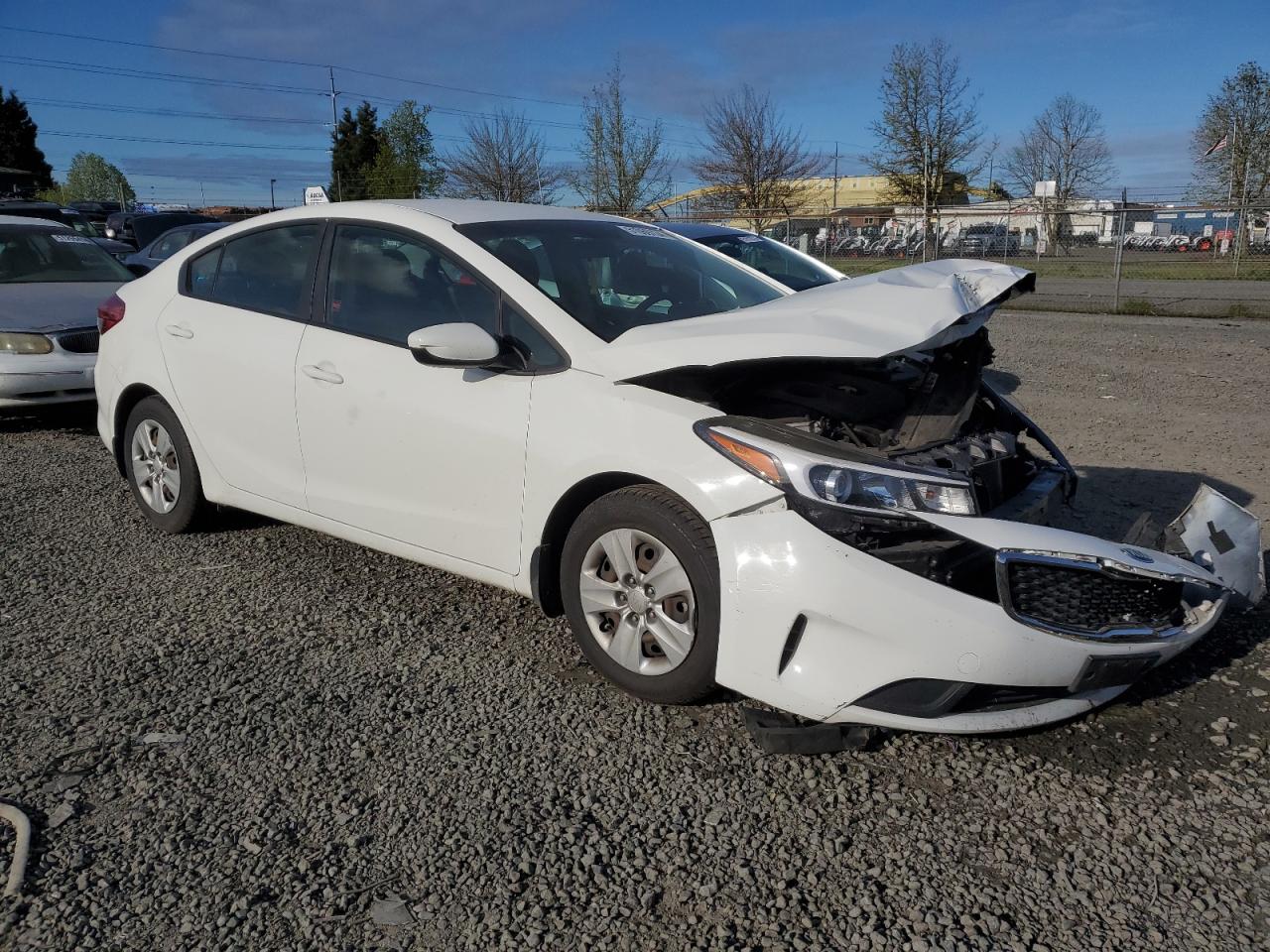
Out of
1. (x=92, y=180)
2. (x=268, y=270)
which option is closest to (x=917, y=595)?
(x=268, y=270)

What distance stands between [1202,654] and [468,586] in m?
2.96

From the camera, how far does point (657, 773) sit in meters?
3.02

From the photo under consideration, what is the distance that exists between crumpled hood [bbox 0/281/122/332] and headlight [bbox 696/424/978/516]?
23.0 feet

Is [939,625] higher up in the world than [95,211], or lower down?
lower down

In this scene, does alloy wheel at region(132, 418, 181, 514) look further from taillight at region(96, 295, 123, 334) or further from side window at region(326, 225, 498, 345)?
side window at region(326, 225, 498, 345)

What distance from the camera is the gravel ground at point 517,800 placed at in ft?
7.82

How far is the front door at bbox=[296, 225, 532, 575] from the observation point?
3664 mm

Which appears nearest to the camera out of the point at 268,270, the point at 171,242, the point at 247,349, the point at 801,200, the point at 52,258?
the point at 247,349

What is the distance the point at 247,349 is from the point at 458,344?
1.47 m

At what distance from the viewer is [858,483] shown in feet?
9.62

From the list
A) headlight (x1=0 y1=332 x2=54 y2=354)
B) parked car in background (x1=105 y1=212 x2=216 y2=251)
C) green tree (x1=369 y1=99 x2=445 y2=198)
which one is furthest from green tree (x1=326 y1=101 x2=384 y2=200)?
headlight (x1=0 y1=332 x2=54 y2=354)

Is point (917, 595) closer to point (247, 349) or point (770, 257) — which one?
point (247, 349)

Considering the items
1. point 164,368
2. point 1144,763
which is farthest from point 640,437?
point 164,368

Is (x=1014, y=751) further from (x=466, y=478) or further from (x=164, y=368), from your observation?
(x=164, y=368)
